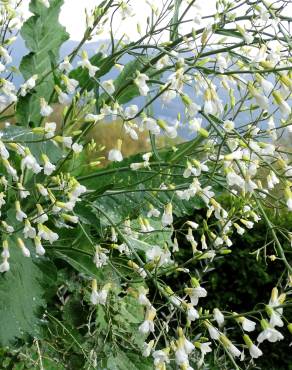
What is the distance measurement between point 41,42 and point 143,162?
643 millimetres

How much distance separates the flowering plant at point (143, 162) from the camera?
3.76 feet

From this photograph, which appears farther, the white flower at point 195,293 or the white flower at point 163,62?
the white flower at point 163,62

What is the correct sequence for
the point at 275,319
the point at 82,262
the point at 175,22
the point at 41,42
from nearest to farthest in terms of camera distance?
the point at 275,319
the point at 175,22
the point at 82,262
the point at 41,42

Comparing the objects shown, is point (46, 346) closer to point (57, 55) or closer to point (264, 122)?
point (57, 55)

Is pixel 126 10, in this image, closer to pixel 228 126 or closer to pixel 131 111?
pixel 131 111

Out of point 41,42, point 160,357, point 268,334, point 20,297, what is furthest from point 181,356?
point 41,42

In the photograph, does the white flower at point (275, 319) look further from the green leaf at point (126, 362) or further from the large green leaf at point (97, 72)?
the green leaf at point (126, 362)

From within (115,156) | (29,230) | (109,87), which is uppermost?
(109,87)

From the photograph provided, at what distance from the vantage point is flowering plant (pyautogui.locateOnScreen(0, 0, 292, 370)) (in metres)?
1.15

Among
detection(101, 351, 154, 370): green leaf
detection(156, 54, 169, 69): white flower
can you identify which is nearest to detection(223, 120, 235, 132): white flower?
detection(156, 54, 169, 69): white flower

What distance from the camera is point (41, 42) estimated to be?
6.19 ft

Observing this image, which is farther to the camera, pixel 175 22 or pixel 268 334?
pixel 175 22

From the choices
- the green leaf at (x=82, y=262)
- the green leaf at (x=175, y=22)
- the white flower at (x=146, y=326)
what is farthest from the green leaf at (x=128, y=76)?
the white flower at (x=146, y=326)

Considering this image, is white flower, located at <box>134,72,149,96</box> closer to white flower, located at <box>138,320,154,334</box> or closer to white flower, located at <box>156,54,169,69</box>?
white flower, located at <box>156,54,169,69</box>
